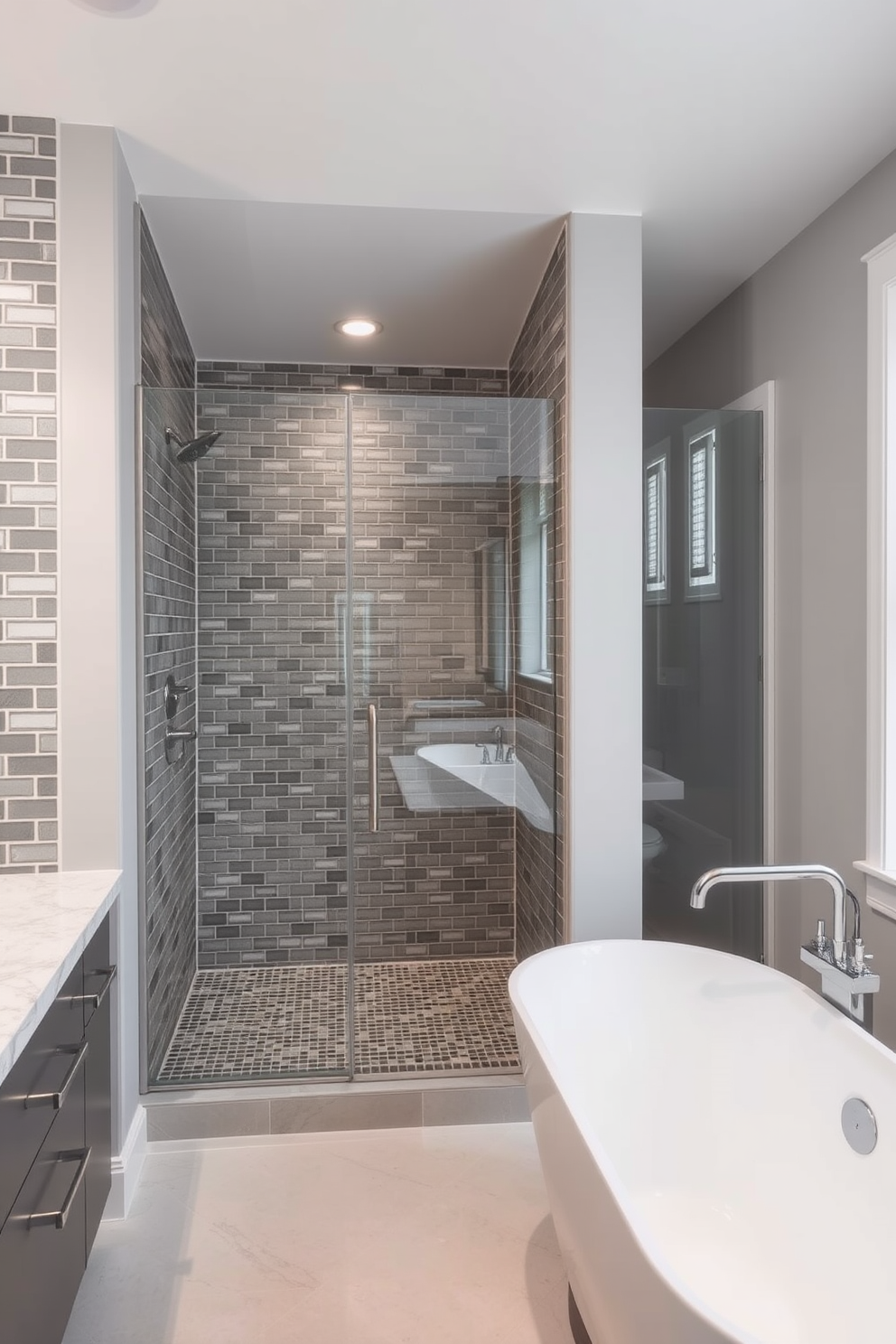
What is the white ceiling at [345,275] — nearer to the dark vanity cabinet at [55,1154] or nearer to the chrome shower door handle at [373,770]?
the chrome shower door handle at [373,770]

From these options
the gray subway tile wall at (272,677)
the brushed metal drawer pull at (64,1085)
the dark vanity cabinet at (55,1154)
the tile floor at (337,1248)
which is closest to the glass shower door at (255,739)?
the gray subway tile wall at (272,677)

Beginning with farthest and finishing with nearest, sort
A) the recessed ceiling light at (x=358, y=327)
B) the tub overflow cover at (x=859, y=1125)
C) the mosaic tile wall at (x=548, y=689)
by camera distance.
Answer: the recessed ceiling light at (x=358, y=327), the mosaic tile wall at (x=548, y=689), the tub overflow cover at (x=859, y=1125)

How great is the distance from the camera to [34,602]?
2229mm

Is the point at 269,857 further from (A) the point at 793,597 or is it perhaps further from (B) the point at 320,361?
(B) the point at 320,361

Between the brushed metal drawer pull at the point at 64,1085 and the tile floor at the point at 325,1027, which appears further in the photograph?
the tile floor at the point at 325,1027

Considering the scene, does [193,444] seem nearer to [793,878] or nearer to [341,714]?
[341,714]

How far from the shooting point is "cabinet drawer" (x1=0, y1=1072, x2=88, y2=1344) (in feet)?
4.46

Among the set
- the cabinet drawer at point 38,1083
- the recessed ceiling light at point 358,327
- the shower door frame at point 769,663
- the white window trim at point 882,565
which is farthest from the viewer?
the recessed ceiling light at point 358,327

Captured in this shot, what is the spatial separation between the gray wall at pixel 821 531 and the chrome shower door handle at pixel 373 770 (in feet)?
4.51

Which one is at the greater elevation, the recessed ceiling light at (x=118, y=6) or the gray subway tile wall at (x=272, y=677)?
the recessed ceiling light at (x=118, y=6)

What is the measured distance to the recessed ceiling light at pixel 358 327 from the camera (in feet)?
11.3

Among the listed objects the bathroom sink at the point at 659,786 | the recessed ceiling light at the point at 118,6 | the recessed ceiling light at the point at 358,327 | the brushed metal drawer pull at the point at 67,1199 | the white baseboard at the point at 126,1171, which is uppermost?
the recessed ceiling light at the point at 358,327

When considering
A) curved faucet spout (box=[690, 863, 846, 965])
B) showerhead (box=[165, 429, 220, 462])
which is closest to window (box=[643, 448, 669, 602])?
curved faucet spout (box=[690, 863, 846, 965])

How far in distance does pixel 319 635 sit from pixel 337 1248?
5.42 feet
